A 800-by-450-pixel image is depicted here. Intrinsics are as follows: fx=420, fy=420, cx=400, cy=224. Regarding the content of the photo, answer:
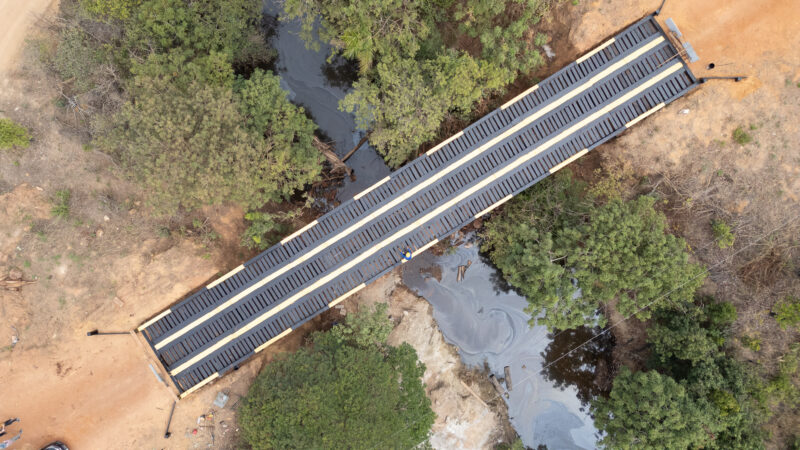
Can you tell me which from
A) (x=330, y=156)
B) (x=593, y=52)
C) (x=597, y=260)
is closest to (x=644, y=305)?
(x=597, y=260)

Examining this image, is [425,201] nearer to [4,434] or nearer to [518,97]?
[518,97]

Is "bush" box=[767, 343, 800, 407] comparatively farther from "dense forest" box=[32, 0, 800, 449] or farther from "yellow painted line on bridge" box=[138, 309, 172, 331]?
"yellow painted line on bridge" box=[138, 309, 172, 331]

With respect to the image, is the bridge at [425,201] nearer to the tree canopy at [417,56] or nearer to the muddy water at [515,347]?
the tree canopy at [417,56]

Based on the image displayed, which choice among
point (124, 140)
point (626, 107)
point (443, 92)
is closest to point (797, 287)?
point (626, 107)

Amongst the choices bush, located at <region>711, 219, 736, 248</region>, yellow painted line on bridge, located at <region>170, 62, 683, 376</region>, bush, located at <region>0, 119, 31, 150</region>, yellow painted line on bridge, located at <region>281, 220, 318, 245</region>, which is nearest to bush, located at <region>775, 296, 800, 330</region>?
bush, located at <region>711, 219, 736, 248</region>

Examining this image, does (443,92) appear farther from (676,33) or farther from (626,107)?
(676,33)

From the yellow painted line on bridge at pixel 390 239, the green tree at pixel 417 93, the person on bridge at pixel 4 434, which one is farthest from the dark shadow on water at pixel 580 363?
the person on bridge at pixel 4 434
